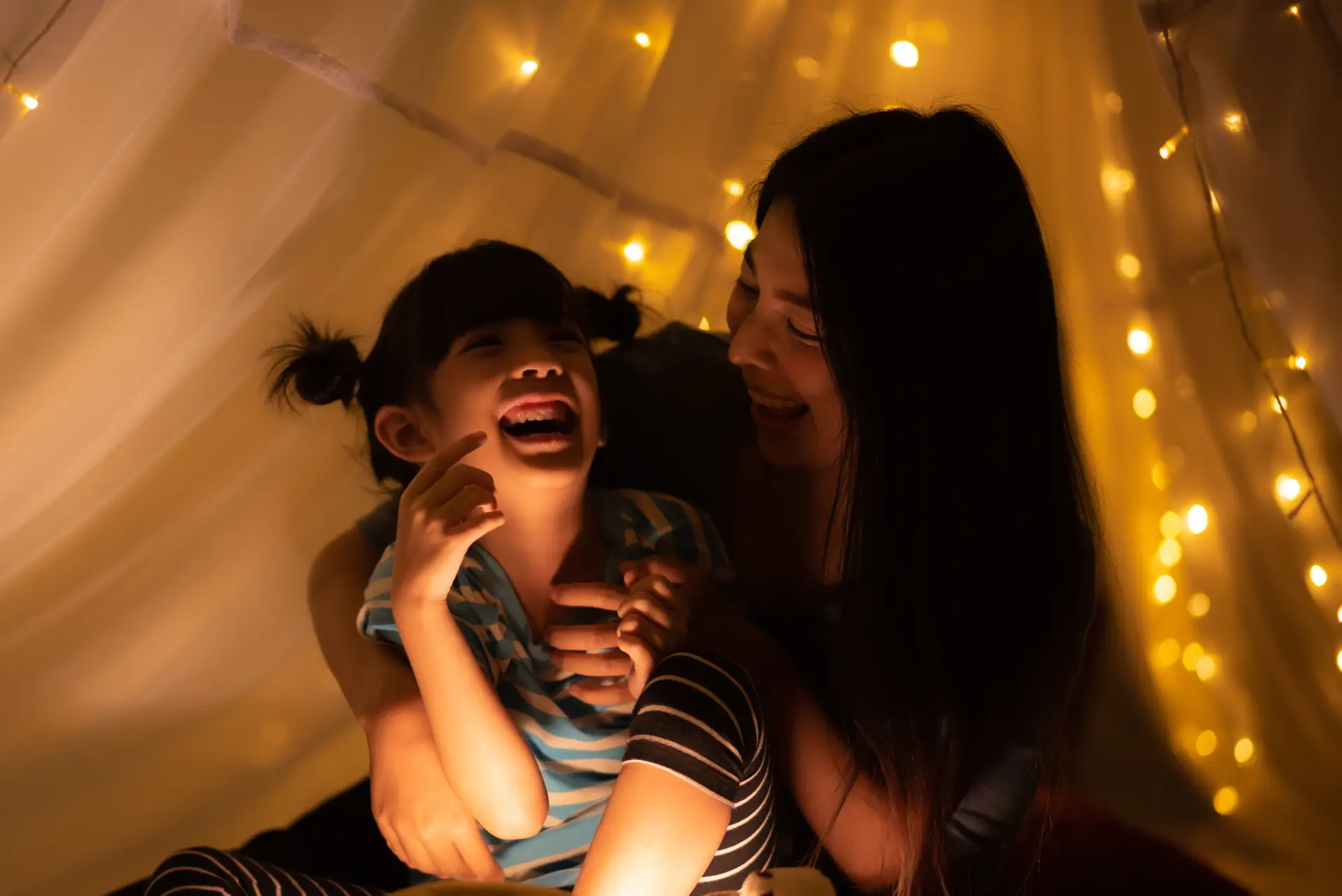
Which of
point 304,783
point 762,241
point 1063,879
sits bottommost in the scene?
point 304,783

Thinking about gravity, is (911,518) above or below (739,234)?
below

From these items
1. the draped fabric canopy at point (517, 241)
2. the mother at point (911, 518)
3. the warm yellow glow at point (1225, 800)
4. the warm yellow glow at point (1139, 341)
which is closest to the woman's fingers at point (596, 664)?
the mother at point (911, 518)

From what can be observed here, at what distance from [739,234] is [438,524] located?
701mm

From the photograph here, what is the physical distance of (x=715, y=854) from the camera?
872mm

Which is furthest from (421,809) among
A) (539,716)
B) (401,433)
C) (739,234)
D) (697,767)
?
(739,234)

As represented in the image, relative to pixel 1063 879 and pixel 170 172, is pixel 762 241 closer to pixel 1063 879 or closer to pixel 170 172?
pixel 170 172

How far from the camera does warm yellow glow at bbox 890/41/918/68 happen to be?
1.24 meters

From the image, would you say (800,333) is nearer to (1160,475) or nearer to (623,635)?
(623,635)

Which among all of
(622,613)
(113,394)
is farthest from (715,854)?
(113,394)

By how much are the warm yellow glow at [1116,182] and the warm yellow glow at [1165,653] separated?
22.5 inches

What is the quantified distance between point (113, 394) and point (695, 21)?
0.75 m

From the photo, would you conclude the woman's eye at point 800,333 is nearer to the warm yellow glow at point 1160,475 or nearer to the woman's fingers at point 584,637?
the woman's fingers at point 584,637

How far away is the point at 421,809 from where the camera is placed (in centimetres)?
89

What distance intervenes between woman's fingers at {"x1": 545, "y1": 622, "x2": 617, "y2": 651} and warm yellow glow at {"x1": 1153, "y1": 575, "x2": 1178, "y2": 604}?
76 centimetres
